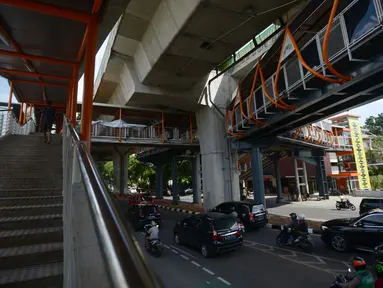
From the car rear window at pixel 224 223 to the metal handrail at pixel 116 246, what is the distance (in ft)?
23.8

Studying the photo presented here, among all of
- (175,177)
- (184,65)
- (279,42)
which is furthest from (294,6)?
(175,177)

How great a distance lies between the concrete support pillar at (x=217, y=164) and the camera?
15.6 meters

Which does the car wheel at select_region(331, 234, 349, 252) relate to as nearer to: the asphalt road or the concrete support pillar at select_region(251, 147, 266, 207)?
the asphalt road

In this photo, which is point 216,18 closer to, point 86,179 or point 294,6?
point 294,6

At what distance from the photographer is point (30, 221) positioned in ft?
10.6

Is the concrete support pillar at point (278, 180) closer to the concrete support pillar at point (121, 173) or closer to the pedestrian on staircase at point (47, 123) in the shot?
the concrete support pillar at point (121, 173)

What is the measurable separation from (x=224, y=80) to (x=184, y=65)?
501 centimetres

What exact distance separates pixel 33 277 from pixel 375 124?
223 feet

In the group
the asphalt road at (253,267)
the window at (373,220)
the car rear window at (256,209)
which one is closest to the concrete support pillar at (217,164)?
the car rear window at (256,209)

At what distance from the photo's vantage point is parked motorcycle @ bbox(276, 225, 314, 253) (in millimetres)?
7992

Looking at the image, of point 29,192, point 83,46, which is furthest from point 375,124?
point 29,192

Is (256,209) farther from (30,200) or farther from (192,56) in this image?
(30,200)

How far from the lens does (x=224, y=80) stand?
53.2ft

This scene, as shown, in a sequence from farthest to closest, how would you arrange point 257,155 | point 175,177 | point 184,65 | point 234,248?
point 175,177, point 257,155, point 184,65, point 234,248
